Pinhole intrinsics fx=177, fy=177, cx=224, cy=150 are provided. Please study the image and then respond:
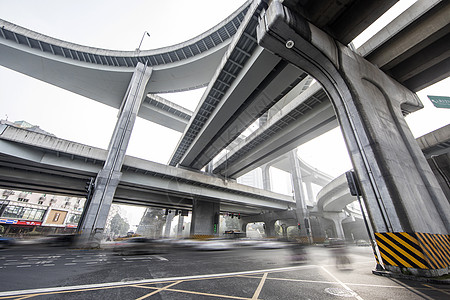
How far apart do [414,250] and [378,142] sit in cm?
361

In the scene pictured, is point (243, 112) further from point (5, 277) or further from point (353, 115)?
point (5, 277)

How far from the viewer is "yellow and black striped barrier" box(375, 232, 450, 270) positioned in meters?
5.09

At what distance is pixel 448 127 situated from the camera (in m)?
12.4

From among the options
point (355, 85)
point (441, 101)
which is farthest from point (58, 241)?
point (441, 101)

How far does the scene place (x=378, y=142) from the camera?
6.75 metres

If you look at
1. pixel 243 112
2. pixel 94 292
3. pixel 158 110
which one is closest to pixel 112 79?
pixel 158 110

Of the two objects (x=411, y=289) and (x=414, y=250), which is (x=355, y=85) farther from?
(x=411, y=289)

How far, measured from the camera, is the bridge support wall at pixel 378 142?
5.68 metres

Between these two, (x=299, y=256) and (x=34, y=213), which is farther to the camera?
(x=34, y=213)

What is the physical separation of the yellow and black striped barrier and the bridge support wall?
2 centimetres

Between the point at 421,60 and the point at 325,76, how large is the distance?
6.31 meters

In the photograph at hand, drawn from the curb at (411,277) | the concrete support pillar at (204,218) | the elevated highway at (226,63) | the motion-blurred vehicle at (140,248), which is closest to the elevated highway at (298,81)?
the elevated highway at (226,63)

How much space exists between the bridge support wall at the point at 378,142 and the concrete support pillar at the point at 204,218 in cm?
2542

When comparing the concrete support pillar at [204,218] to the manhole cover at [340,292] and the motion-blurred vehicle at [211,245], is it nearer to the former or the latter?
the motion-blurred vehicle at [211,245]
